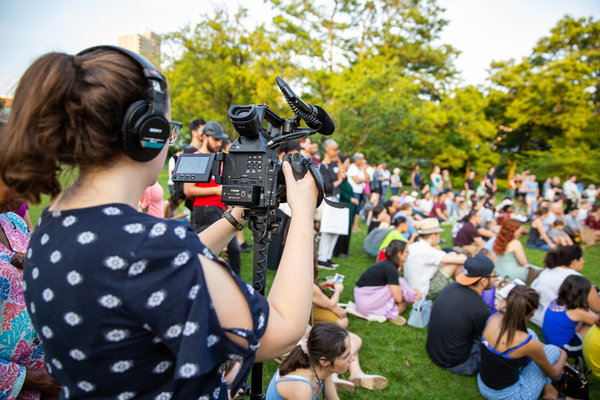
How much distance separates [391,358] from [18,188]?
3812 mm

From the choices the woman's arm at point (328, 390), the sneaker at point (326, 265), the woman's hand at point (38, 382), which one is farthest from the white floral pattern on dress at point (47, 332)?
the sneaker at point (326, 265)

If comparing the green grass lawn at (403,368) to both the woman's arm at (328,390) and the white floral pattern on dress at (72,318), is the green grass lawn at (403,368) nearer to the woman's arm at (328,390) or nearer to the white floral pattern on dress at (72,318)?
the woman's arm at (328,390)

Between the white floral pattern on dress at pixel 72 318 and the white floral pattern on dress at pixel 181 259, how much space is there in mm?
248

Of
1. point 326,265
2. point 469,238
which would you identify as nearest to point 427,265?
point 326,265

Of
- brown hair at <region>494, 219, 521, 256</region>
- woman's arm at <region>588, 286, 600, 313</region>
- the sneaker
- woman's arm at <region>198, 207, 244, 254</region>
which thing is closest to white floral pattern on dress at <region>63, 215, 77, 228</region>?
woman's arm at <region>198, 207, 244, 254</region>

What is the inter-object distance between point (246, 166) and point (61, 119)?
2.08 ft

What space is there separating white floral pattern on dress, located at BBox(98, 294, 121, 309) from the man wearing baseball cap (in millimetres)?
3574

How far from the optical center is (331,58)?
22797 mm

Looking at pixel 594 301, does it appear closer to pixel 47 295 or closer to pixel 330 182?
pixel 330 182

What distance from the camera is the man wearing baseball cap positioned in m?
3.55

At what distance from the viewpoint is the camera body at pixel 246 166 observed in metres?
1.28

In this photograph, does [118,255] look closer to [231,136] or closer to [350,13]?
[231,136]

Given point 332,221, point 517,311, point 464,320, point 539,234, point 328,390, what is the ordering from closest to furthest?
point 328,390, point 517,311, point 464,320, point 332,221, point 539,234

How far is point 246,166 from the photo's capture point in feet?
4.33
